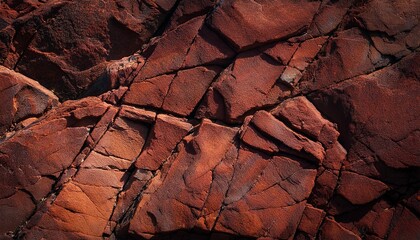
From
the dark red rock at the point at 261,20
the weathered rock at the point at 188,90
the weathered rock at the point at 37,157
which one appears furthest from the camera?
the weathered rock at the point at 188,90

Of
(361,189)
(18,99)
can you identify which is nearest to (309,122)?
(361,189)

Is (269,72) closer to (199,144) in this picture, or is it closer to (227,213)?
(199,144)

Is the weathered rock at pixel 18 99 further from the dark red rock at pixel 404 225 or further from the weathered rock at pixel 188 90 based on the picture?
the dark red rock at pixel 404 225

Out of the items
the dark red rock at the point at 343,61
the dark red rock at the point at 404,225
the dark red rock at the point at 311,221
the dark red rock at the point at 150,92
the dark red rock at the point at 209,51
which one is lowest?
the dark red rock at the point at 311,221

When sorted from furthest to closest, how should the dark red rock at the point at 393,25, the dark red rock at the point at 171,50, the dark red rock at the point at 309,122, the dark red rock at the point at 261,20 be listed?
the dark red rock at the point at 171,50, the dark red rock at the point at 261,20, the dark red rock at the point at 393,25, the dark red rock at the point at 309,122

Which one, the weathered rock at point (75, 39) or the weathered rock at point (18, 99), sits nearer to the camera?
the weathered rock at point (18, 99)

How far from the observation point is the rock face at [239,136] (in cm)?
723

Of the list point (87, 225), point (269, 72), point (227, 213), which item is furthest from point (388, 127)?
point (87, 225)

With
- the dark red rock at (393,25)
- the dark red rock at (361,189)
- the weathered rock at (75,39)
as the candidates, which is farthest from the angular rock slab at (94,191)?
the dark red rock at (393,25)

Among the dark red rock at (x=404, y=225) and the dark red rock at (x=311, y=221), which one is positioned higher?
the dark red rock at (x=404, y=225)

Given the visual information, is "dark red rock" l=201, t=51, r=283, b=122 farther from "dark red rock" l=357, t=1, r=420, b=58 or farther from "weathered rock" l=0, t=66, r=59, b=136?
"weathered rock" l=0, t=66, r=59, b=136

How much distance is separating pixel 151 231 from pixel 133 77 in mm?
3334

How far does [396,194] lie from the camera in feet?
24.0

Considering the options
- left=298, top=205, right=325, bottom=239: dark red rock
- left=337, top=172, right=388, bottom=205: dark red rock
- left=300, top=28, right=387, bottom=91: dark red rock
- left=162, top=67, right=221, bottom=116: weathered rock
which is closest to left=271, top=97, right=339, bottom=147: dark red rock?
left=300, top=28, right=387, bottom=91: dark red rock
